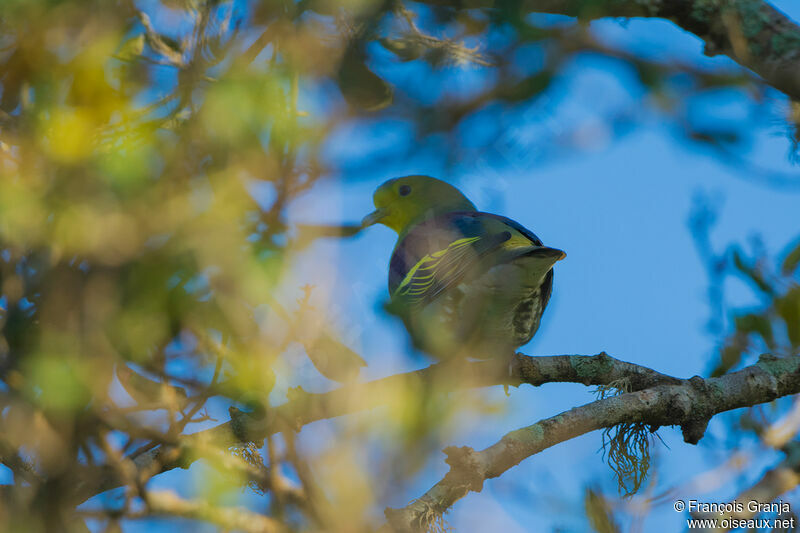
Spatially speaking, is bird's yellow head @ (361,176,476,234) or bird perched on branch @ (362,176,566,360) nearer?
bird perched on branch @ (362,176,566,360)

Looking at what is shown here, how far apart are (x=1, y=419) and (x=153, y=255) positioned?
515 millimetres

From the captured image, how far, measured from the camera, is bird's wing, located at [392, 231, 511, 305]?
10.2ft

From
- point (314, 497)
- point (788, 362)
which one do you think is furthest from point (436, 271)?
point (314, 497)

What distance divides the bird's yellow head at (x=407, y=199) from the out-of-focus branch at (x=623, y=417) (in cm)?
228

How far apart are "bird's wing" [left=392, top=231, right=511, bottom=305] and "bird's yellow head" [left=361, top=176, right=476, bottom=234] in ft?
4.22

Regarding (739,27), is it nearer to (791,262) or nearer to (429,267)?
(791,262)

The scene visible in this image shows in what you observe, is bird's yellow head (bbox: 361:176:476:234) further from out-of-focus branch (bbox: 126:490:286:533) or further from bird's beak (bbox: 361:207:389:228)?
out-of-focus branch (bbox: 126:490:286:533)

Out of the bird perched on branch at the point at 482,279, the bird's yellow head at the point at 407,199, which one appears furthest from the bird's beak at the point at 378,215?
the bird perched on branch at the point at 482,279

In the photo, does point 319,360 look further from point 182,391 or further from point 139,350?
point 182,391

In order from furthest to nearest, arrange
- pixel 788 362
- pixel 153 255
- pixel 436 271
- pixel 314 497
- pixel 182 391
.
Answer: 1. pixel 436 271
2. pixel 788 362
3. pixel 182 391
4. pixel 153 255
5. pixel 314 497

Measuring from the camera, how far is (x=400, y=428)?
1.39 metres

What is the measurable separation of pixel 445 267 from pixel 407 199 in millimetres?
1581

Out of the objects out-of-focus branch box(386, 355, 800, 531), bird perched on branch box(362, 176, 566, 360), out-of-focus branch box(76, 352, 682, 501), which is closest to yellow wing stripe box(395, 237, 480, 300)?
bird perched on branch box(362, 176, 566, 360)

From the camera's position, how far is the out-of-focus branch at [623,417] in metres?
1.91
